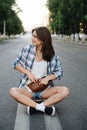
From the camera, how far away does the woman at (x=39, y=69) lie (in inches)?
281

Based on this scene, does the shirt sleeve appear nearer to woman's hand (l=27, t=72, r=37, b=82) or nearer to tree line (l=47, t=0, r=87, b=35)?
woman's hand (l=27, t=72, r=37, b=82)

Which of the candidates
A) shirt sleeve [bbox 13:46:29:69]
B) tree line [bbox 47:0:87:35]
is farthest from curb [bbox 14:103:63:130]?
tree line [bbox 47:0:87:35]

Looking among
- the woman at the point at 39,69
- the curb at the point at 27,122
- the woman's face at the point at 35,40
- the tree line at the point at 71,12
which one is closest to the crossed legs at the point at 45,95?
the woman at the point at 39,69

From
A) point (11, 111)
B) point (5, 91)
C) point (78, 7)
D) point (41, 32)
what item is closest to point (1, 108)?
point (11, 111)

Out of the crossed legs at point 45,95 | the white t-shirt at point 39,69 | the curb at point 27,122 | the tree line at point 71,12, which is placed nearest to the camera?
the curb at point 27,122

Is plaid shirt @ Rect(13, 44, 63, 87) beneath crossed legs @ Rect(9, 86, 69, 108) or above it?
above

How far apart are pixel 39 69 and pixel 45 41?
18.0 inches

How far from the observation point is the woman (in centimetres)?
713

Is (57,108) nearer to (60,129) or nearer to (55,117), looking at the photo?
(55,117)

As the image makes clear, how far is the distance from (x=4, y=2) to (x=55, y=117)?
74.4 metres

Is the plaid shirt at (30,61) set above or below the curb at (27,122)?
above

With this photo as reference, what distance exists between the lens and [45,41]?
7168mm

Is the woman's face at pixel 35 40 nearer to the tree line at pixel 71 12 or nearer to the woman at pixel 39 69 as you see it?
the woman at pixel 39 69

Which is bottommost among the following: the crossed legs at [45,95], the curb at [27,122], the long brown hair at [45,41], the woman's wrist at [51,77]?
the curb at [27,122]
